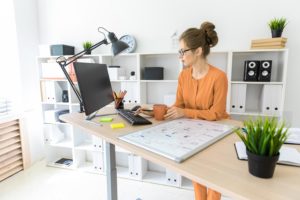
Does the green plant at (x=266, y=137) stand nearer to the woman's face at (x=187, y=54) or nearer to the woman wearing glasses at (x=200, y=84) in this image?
the woman wearing glasses at (x=200, y=84)

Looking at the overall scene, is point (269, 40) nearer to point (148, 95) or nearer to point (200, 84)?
point (200, 84)

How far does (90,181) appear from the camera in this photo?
8.33 ft

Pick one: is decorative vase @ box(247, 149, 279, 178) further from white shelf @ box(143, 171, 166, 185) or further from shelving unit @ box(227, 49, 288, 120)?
white shelf @ box(143, 171, 166, 185)

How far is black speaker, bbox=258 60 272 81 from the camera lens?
1.99 meters

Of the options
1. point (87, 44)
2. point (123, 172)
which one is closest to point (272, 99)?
point (123, 172)

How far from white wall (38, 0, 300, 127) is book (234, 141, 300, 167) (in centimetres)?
154

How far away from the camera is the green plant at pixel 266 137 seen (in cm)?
63

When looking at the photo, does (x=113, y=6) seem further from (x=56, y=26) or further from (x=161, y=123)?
(x=161, y=123)

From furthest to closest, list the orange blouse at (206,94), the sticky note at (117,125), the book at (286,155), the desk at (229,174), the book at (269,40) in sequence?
the book at (269,40), the orange blouse at (206,94), the sticky note at (117,125), the book at (286,155), the desk at (229,174)

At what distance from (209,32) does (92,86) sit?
3.06 ft

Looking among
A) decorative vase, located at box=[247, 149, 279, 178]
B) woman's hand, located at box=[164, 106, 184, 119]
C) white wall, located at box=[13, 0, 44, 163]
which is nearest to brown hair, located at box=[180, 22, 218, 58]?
woman's hand, located at box=[164, 106, 184, 119]

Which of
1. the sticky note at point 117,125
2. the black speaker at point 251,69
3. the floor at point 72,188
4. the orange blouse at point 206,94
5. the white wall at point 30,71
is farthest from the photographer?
the white wall at point 30,71

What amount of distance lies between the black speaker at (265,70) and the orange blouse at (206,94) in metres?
0.80

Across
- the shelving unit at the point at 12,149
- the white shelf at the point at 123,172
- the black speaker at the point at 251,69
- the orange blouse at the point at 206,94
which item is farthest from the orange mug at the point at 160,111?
the shelving unit at the point at 12,149
